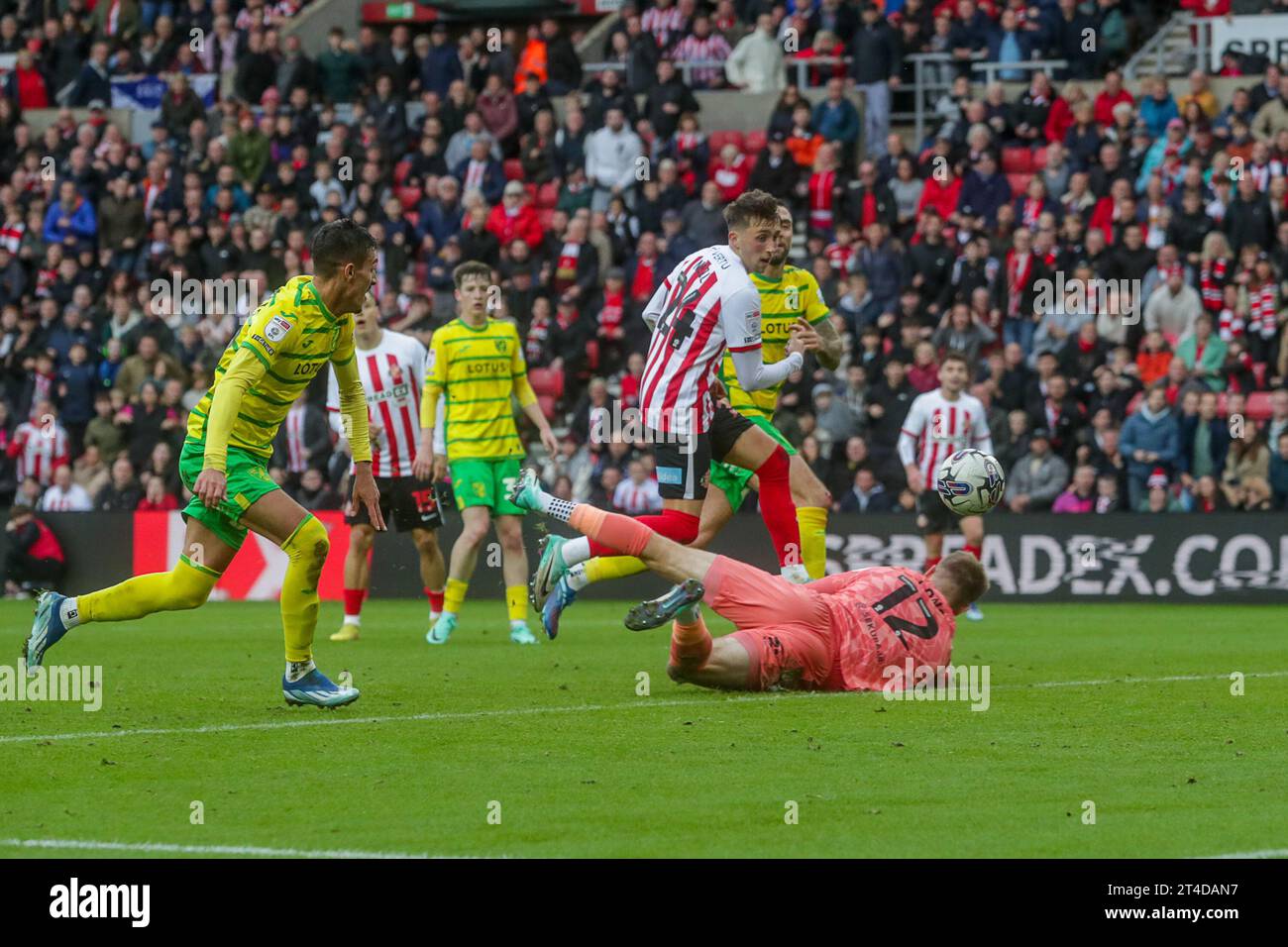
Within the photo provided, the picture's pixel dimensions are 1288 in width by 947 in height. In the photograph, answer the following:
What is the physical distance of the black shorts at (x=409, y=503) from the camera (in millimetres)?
15266

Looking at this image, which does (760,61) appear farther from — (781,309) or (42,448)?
(781,309)

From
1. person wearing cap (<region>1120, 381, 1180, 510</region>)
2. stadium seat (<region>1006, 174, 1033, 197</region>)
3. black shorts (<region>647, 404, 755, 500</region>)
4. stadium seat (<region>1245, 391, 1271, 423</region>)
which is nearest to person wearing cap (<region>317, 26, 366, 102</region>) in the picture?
stadium seat (<region>1006, 174, 1033, 197</region>)

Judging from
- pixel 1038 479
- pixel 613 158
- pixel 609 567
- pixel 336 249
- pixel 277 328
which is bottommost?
pixel 1038 479

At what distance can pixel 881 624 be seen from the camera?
9.71m

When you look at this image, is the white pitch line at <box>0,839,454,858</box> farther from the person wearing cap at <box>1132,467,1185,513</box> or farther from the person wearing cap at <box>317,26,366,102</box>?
the person wearing cap at <box>317,26,366,102</box>

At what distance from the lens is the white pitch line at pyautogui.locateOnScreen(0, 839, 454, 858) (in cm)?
581

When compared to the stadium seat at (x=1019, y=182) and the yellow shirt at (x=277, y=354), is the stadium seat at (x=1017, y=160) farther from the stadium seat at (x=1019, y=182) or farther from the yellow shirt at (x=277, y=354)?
the yellow shirt at (x=277, y=354)

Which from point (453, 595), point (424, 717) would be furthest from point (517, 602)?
point (424, 717)

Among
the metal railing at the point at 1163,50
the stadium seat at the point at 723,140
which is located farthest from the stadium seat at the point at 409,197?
the metal railing at the point at 1163,50

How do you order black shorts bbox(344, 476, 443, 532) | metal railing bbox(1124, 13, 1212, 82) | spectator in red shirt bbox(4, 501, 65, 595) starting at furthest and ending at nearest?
1. metal railing bbox(1124, 13, 1212, 82)
2. spectator in red shirt bbox(4, 501, 65, 595)
3. black shorts bbox(344, 476, 443, 532)

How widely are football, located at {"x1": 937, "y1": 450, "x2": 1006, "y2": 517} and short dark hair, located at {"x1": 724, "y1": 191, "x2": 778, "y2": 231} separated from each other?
216 cm

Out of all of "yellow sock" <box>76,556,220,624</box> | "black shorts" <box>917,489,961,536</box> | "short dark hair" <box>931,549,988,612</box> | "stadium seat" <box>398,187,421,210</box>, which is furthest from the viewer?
"stadium seat" <box>398,187,421,210</box>

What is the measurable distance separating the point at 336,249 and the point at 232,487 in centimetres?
118

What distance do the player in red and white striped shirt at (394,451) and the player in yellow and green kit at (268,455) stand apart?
5.62 metres
